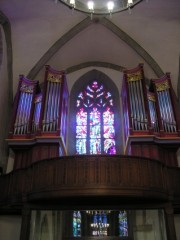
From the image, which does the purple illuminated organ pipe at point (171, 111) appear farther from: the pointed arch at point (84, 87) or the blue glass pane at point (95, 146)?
the blue glass pane at point (95, 146)

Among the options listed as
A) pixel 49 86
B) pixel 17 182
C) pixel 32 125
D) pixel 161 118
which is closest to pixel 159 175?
pixel 161 118

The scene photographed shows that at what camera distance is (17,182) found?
8.73 m

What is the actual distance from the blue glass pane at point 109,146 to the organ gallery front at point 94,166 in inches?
2.7

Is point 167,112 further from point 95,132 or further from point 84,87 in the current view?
point 84,87

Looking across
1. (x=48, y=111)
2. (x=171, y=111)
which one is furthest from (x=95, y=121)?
(x=171, y=111)

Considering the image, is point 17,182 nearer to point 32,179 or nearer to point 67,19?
point 32,179

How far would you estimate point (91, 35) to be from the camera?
42.3 feet

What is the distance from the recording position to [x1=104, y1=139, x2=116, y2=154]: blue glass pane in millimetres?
12593

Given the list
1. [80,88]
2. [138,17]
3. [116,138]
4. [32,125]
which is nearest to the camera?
[32,125]

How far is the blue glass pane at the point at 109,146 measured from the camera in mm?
12593

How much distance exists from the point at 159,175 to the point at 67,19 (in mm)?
7915

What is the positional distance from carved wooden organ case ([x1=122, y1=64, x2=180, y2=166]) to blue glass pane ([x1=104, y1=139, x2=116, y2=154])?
125 cm

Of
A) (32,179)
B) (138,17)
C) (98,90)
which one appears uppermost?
(138,17)

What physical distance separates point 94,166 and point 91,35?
7.47 m
